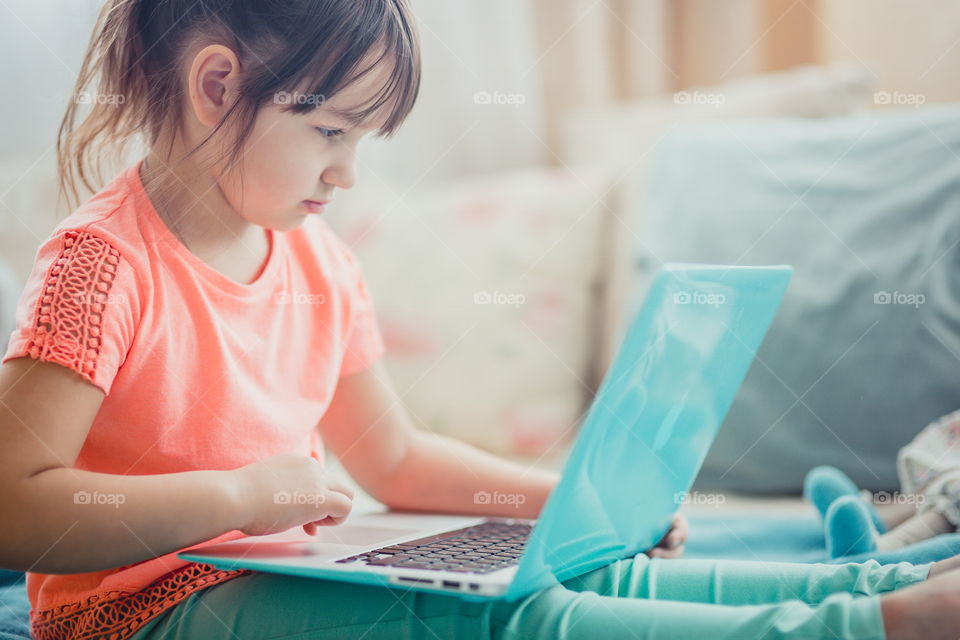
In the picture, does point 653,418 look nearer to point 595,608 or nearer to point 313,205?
point 595,608

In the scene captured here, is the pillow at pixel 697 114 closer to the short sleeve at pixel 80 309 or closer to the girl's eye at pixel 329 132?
the girl's eye at pixel 329 132

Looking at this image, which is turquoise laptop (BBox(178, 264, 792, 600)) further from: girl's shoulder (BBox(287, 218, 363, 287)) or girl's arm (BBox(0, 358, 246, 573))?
girl's shoulder (BBox(287, 218, 363, 287))

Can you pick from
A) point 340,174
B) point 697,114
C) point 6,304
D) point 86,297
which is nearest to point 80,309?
point 86,297

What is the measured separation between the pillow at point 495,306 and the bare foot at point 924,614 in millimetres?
707

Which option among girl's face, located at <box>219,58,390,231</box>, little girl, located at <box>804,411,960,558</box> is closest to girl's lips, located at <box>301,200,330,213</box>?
girl's face, located at <box>219,58,390,231</box>

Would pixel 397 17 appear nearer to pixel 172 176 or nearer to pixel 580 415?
pixel 172 176

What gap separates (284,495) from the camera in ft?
2.11

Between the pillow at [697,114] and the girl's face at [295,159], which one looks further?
the pillow at [697,114]

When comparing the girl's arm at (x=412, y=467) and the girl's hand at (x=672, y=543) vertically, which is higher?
the girl's arm at (x=412, y=467)

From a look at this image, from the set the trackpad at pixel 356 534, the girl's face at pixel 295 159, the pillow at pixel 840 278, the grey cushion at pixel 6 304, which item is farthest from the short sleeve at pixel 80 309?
the pillow at pixel 840 278

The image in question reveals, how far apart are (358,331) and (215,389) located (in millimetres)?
186

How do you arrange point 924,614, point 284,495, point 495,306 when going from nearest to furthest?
point 924,614 < point 284,495 < point 495,306

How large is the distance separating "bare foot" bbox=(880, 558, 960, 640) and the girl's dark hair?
50 cm

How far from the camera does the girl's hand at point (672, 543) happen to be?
31.7 inches
